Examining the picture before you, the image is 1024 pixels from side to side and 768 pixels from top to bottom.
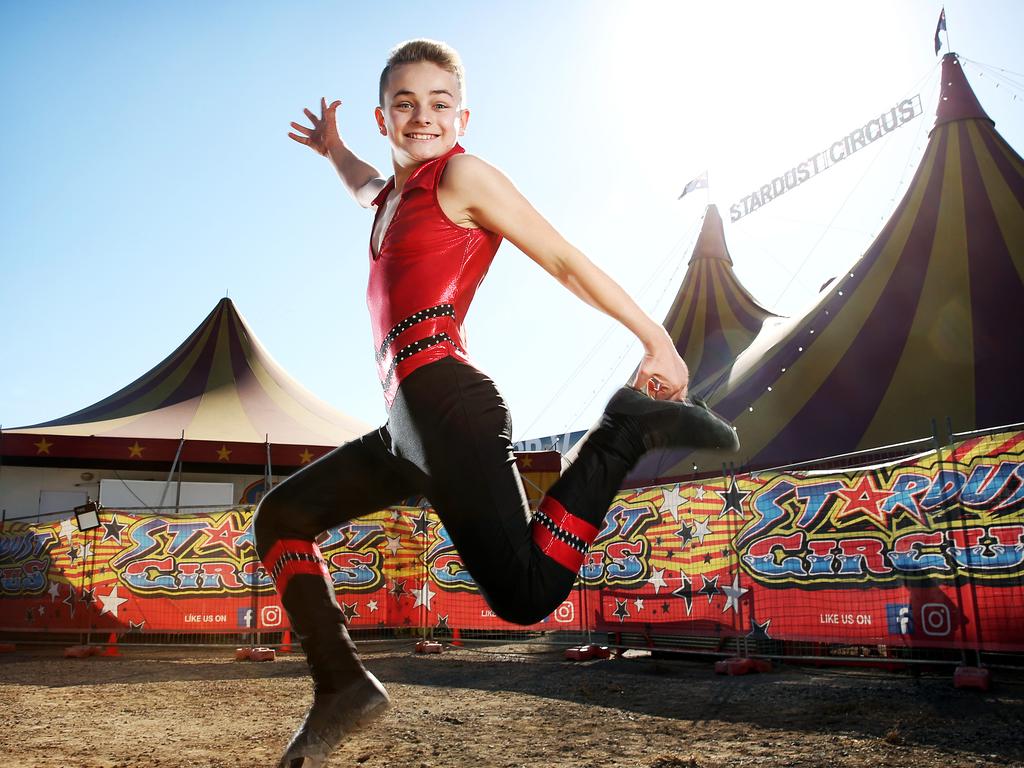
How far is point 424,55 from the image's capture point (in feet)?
6.69

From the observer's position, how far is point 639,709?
4949 mm

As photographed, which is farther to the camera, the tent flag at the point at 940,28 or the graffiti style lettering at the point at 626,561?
the tent flag at the point at 940,28

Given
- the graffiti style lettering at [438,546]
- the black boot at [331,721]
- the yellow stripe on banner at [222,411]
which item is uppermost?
the yellow stripe on banner at [222,411]

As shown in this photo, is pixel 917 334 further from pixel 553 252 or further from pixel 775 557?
pixel 553 252

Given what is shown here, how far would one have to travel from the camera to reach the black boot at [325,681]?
1.95 m

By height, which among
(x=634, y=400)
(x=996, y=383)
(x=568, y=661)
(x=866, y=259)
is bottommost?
(x=568, y=661)

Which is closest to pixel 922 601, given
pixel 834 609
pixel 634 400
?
pixel 834 609

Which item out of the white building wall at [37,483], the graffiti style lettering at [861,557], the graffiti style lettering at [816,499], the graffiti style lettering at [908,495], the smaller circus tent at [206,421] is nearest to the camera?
the graffiti style lettering at [908,495]

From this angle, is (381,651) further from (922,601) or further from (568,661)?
(922,601)

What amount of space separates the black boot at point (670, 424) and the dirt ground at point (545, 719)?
84.7 inches

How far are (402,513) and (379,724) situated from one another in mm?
5134

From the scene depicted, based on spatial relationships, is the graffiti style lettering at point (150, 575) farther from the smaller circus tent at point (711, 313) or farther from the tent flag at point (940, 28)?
the tent flag at point (940, 28)

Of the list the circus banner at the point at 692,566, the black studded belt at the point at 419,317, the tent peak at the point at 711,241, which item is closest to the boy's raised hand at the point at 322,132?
the black studded belt at the point at 419,317

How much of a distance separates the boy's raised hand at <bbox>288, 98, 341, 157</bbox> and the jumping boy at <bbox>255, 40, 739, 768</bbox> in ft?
2.79
